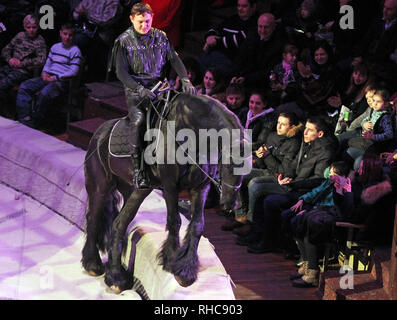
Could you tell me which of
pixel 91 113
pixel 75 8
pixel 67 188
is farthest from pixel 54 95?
pixel 67 188

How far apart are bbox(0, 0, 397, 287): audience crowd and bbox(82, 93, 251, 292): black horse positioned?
1595 mm

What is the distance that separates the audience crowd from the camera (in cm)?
754

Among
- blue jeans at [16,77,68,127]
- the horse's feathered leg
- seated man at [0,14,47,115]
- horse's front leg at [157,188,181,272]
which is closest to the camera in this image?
horse's front leg at [157,188,181,272]

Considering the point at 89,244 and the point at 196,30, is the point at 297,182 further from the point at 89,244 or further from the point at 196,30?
the point at 196,30

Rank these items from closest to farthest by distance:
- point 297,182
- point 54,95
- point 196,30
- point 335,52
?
point 297,182, point 335,52, point 54,95, point 196,30

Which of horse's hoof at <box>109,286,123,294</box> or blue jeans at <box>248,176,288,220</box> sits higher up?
blue jeans at <box>248,176,288,220</box>

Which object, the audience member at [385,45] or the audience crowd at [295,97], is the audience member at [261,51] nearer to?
the audience crowd at [295,97]

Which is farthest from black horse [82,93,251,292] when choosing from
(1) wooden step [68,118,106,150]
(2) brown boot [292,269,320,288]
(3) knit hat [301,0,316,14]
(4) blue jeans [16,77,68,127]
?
(4) blue jeans [16,77,68,127]

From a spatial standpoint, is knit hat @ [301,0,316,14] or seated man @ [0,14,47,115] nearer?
knit hat @ [301,0,316,14]

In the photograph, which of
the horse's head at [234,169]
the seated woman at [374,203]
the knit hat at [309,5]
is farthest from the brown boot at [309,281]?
the knit hat at [309,5]

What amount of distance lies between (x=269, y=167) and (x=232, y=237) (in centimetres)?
74

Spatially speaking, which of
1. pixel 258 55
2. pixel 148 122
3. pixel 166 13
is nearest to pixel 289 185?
pixel 258 55

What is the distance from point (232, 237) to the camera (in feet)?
27.1

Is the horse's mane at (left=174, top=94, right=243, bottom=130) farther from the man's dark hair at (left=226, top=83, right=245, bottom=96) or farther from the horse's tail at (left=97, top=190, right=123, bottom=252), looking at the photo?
the man's dark hair at (left=226, top=83, right=245, bottom=96)
